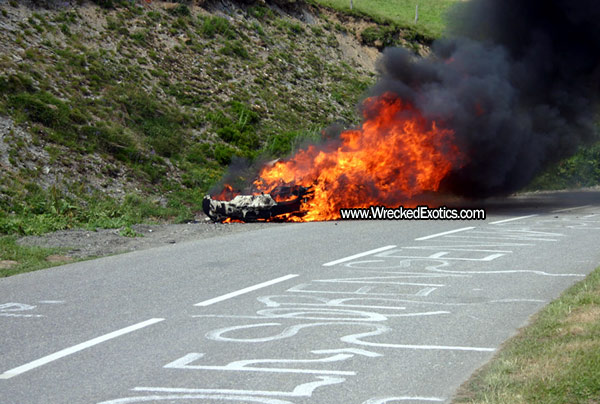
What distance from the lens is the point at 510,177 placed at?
18.4 metres

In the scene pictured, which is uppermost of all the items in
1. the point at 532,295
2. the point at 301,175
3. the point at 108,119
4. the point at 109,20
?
the point at 109,20

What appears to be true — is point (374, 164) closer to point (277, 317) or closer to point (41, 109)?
point (41, 109)

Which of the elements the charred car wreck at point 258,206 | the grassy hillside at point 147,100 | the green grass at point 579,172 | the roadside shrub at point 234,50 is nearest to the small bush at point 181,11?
the grassy hillside at point 147,100

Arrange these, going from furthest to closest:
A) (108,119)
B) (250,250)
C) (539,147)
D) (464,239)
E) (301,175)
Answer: (108,119) → (539,147) → (301,175) → (464,239) → (250,250)

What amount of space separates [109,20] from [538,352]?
965 inches

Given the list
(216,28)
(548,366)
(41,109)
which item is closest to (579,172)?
(216,28)

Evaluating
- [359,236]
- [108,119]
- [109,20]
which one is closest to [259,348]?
[359,236]

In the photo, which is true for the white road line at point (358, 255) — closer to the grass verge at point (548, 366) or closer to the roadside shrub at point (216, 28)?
the grass verge at point (548, 366)

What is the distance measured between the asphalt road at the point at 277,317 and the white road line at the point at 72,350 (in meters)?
0.02

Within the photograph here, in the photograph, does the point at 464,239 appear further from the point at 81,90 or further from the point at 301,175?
the point at 81,90

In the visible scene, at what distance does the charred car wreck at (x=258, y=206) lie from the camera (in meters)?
14.7

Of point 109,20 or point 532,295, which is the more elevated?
point 109,20

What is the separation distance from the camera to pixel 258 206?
14.7 metres

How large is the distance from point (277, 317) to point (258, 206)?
829cm
